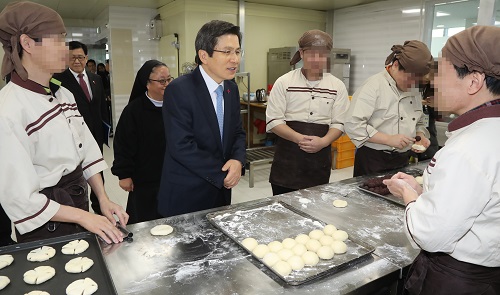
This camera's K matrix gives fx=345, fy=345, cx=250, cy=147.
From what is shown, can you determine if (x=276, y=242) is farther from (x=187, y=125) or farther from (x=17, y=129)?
(x=17, y=129)

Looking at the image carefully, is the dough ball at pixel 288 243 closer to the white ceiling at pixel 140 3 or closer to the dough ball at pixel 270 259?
the dough ball at pixel 270 259

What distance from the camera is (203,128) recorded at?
5.34 ft

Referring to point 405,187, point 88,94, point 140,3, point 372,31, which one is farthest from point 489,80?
point 140,3

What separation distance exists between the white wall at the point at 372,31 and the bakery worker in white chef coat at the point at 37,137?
16.0 ft

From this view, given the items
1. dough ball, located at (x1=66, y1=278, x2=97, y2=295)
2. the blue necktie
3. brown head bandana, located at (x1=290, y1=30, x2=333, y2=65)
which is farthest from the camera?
brown head bandana, located at (x1=290, y1=30, x2=333, y2=65)

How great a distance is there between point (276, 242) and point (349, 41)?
213 inches

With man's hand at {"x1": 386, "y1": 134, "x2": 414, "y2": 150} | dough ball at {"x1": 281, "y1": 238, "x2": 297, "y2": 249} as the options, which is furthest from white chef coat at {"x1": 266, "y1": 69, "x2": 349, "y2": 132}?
dough ball at {"x1": 281, "y1": 238, "x2": 297, "y2": 249}

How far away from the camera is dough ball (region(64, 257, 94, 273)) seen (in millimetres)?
1071

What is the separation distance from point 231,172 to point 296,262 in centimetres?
62

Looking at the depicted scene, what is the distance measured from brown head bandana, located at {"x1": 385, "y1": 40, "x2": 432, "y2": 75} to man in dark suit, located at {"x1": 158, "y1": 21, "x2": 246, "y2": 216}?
99 cm

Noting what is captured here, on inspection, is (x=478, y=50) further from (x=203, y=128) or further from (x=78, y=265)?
(x=78, y=265)

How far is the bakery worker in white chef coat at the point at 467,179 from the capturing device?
851 mm

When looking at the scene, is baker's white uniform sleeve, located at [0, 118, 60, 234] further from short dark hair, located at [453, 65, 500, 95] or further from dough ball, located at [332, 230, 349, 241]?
short dark hair, located at [453, 65, 500, 95]

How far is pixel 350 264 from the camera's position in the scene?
1.12m
